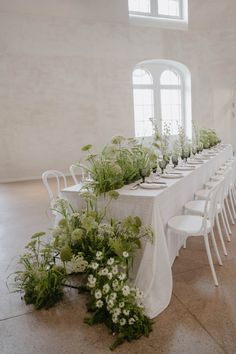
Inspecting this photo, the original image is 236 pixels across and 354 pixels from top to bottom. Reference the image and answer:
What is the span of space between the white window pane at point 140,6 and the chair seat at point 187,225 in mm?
8584

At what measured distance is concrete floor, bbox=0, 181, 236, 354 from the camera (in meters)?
1.87

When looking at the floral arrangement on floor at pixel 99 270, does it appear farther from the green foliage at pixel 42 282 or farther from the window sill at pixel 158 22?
the window sill at pixel 158 22

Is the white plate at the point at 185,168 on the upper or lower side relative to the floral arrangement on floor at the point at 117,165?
lower

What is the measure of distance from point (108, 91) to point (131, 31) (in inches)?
77.0

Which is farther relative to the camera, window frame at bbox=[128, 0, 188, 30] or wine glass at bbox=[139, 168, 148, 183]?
window frame at bbox=[128, 0, 188, 30]

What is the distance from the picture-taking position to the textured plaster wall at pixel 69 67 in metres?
7.95

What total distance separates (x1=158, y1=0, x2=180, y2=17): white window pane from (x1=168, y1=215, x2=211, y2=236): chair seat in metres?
8.94

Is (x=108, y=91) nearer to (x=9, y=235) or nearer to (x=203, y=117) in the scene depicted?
(x=203, y=117)

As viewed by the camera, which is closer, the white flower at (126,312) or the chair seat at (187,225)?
the white flower at (126,312)

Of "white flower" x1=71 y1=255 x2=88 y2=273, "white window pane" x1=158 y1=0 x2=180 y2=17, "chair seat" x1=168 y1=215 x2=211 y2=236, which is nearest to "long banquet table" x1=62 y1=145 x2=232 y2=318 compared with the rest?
"chair seat" x1=168 y1=215 x2=211 y2=236

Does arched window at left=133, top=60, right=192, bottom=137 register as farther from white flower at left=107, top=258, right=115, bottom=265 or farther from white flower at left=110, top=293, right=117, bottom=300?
white flower at left=110, top=293, right=117, bottom=300

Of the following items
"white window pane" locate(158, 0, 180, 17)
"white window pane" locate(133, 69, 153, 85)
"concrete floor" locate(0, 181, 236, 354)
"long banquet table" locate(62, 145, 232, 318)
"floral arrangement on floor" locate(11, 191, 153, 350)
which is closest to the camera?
"concrete floor" locate(0, 181, 236, 354)

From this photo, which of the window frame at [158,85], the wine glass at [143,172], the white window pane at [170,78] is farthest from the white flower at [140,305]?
the white window pane at [170,78]

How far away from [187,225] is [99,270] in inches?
38.2
